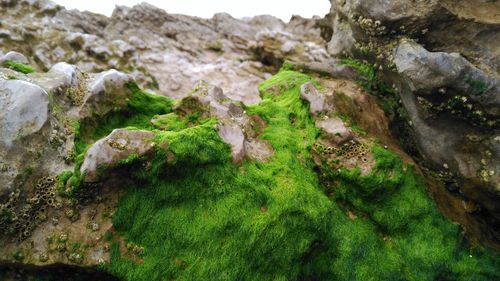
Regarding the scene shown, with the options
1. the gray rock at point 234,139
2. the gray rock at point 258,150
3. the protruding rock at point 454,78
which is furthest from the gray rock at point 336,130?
the gray rock at point 234,139

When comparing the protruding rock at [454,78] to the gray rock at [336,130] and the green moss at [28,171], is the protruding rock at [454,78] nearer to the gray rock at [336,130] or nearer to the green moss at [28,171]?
the gray rock at [336,130]

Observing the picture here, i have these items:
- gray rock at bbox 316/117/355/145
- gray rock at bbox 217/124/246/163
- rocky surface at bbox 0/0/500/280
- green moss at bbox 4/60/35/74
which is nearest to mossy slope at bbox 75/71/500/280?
rocky surface at bbox 0/0/500/280

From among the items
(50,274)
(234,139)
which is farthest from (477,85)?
(50,274)

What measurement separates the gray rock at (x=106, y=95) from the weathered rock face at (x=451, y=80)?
5522mm

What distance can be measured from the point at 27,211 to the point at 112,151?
1667 mm

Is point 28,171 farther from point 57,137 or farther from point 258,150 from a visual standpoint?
point 258,150

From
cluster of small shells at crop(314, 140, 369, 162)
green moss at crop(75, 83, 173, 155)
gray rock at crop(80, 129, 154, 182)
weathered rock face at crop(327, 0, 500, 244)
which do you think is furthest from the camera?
cluster of small shells at crop(314, 140, 369, 162)

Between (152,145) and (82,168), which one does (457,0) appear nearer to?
(152,145)

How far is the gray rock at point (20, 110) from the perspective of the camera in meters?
5.84

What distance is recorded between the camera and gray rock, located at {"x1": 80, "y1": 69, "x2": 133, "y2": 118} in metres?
7.44

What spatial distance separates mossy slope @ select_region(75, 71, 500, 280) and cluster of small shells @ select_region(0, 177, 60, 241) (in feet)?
3.81

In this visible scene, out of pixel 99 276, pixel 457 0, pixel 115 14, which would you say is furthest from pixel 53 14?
pixel 457 0

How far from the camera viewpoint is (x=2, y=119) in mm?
5828

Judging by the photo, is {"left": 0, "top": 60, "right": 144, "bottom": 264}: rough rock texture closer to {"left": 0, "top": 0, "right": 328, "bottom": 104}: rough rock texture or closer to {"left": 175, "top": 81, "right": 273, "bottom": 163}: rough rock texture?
{"left": 175, "top": 81, "right": 273, "bottom": 163}: rough rock texture
